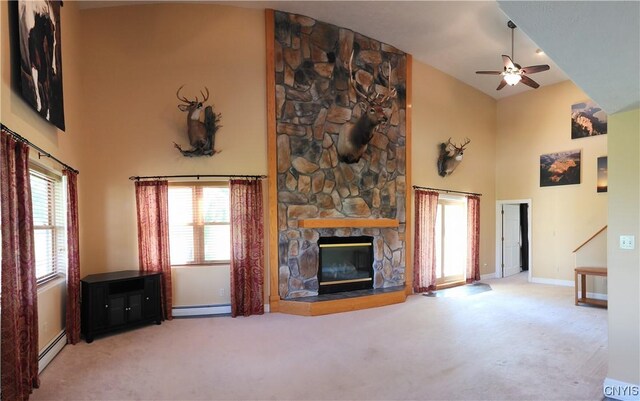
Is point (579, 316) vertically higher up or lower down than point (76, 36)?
lower down

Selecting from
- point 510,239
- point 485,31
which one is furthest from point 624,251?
point 510,239

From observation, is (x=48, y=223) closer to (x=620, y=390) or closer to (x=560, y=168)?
(x=620, y=390)

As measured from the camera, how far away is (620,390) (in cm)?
273

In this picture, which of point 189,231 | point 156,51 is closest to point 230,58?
point 156,51

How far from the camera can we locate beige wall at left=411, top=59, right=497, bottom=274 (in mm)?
6898

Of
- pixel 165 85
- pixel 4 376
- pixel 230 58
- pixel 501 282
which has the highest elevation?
pixel 230 58

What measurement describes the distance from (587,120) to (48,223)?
31.7ft

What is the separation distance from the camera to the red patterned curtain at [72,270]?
3.89 meters

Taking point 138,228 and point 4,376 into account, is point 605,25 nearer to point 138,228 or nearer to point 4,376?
point 4,376

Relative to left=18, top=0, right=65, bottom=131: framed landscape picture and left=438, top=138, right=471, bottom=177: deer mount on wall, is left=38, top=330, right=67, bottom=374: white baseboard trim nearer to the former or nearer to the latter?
left=18, top=0, right=65, bottom=131: framed landscape picture

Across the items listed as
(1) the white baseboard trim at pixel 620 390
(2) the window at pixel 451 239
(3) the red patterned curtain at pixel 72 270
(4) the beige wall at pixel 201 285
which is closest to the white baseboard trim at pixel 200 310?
(4) the beige wall at pixel 201 285

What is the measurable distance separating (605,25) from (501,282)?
24.5 feet

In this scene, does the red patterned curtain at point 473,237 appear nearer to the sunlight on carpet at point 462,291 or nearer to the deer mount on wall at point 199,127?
the sunlight on carpet at point 462,291

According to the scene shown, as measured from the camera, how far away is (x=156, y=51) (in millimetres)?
4859
